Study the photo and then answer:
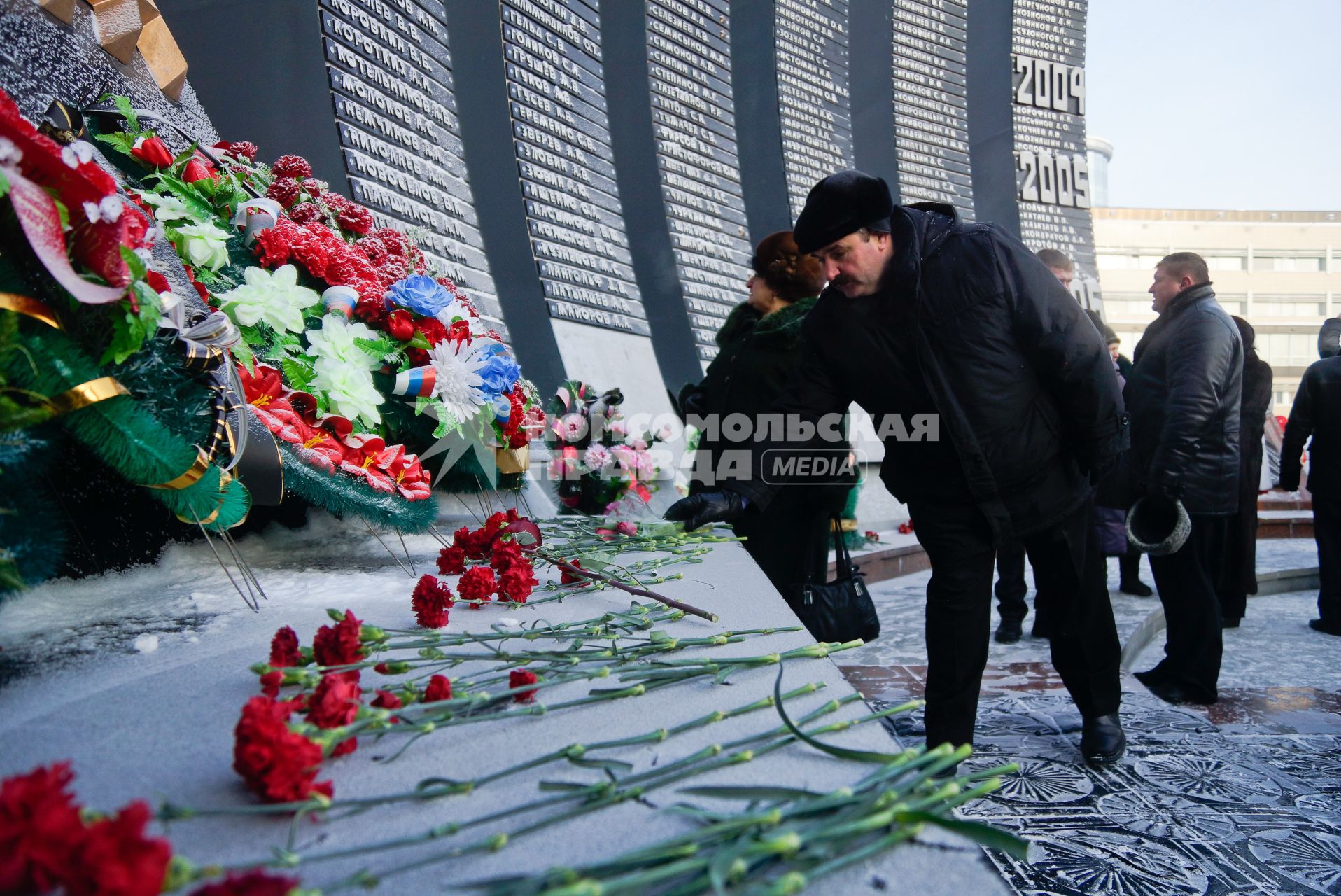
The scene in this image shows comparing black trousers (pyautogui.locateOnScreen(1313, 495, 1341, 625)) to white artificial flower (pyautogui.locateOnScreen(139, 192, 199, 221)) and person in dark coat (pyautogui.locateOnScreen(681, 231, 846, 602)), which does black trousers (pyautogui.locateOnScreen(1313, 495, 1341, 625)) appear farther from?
white artificial flower (pyautogui.locateOnScreen(139, 192, 199, 221))

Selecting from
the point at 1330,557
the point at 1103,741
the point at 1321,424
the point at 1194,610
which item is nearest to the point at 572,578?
the point at 1103,741

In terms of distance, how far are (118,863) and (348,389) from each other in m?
1.44

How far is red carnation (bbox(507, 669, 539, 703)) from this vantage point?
2.91 feet

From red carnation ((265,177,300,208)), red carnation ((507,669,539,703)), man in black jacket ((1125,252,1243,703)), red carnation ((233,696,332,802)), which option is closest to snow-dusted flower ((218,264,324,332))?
red carnation ((265,177,300,208))

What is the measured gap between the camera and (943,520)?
2045 millimetres

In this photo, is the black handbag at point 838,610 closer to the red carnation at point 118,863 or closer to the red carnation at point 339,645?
the red carnation at point 339,645

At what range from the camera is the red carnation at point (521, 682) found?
89 cm

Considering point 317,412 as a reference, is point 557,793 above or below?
below

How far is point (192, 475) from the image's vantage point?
1.13 metres

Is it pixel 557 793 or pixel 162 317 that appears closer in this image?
pixel 557 793

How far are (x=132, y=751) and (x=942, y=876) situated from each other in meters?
0.68

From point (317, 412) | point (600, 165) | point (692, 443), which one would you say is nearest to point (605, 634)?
point (317, 412)

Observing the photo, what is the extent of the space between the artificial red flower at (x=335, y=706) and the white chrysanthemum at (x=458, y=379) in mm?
1270

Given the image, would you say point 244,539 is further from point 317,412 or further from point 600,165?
point 600,165
